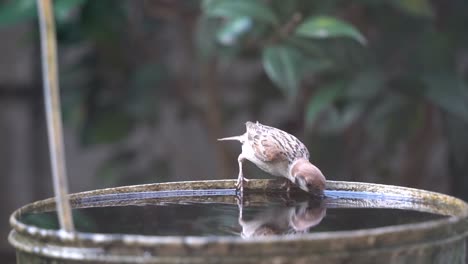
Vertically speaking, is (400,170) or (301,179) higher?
(301,179)

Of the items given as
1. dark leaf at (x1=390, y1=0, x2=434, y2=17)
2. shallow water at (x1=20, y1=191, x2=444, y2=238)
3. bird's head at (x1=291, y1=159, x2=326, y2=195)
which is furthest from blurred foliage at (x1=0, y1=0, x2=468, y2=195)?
shallow water at (x1=20, y1=191, x2=444, y2=238)

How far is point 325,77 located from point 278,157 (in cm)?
100

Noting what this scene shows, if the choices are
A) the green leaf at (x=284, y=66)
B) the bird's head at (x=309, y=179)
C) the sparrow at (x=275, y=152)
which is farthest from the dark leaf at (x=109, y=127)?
the bird's head at (x=309, y=179)

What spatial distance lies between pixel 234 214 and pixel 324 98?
142 centimetres

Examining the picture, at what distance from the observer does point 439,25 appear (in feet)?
10.1

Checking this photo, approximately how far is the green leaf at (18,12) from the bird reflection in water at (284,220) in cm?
159

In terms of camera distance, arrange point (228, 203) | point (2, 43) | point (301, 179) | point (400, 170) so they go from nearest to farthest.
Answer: point (228, 203) < point (301, 179) < point (400, 170) < point (2, 43)

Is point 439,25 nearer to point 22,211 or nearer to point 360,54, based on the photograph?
point 360,54

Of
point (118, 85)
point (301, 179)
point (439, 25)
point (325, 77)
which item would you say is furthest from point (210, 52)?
point (301, 179)

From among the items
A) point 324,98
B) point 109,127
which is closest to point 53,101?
point 324,98

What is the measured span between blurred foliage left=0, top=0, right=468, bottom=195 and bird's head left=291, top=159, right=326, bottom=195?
767mm

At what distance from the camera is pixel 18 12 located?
277 centimetres

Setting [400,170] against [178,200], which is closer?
[178,200]

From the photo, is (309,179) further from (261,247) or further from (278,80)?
(278,80)
